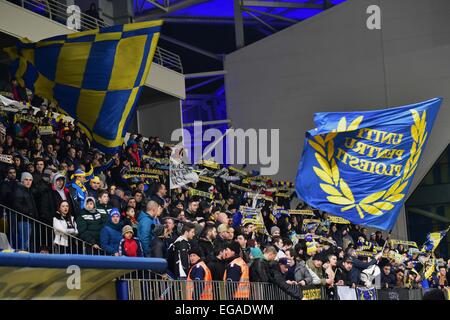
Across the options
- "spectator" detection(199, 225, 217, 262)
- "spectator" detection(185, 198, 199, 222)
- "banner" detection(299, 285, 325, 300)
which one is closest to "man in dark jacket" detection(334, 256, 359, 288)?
"banner" detection(299, 285, 325, 300)

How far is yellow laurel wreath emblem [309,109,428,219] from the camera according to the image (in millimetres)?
19641

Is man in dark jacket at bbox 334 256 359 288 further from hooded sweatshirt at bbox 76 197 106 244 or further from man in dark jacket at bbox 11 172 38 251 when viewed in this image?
man in dark jacket at bbox 11 172 38 251

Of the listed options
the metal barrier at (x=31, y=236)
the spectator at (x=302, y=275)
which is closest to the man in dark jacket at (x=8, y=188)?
the metal barrier at (x=31, y=236)

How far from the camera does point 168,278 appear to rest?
39.8 ft

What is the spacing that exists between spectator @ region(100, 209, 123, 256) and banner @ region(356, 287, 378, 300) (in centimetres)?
548

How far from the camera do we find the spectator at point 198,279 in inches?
458

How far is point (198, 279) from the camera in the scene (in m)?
12.0

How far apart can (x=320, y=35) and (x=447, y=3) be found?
460 cm

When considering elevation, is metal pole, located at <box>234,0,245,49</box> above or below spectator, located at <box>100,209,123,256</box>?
above

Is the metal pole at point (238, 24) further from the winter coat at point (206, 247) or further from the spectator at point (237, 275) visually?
the spectator at point (237, 275)

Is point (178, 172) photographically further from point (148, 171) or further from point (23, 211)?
point (23, 211)

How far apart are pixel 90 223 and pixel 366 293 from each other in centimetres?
626

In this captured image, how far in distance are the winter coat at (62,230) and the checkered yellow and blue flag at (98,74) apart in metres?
1.98
